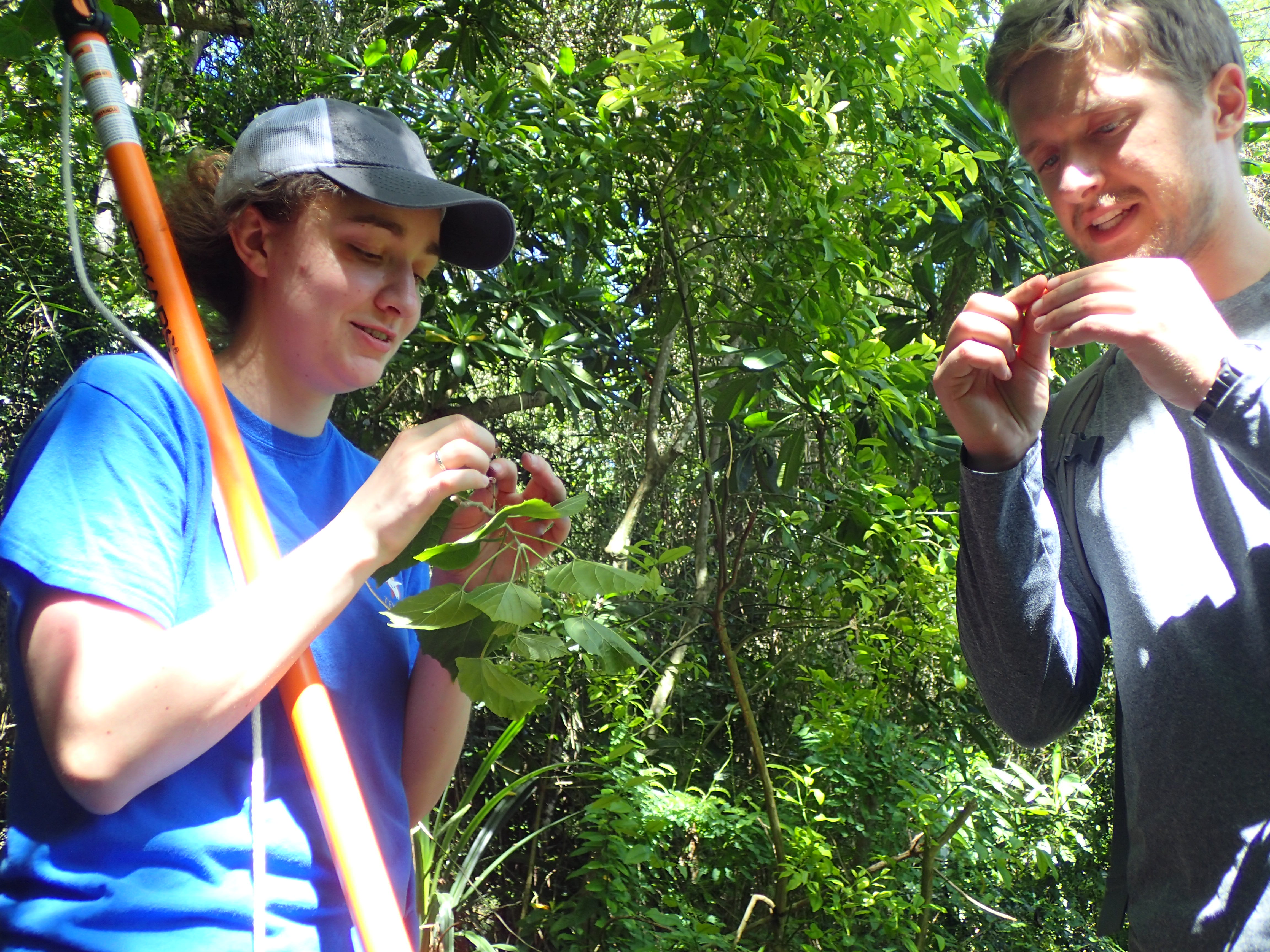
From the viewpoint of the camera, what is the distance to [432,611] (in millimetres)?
849

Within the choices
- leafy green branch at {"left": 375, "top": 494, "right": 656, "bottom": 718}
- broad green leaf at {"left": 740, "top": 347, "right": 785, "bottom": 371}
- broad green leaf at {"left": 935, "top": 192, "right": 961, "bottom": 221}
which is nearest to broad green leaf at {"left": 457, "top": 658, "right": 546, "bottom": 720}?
leafy green branch at {"left": 375, "top": 494, "right": 656, "bottom": 718}

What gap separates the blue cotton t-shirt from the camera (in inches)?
28.8

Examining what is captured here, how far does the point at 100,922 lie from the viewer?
0.72m

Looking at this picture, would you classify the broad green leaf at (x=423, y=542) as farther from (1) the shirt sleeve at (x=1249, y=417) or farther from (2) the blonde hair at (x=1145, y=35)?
(2) the blonde hair at (x=1145, y=35)

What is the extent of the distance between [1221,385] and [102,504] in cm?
98

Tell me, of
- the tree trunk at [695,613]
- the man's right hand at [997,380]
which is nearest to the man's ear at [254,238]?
the man's right hand at [997,380]

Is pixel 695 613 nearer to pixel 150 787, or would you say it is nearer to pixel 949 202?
pixel 949 202

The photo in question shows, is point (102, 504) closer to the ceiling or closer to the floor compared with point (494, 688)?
closer to the ceiling

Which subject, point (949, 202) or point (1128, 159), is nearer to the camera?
point (1128, 159)

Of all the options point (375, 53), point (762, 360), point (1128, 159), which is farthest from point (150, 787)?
point (375, 53)

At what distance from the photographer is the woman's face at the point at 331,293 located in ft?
3.27

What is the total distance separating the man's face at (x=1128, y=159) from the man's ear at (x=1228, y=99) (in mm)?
22

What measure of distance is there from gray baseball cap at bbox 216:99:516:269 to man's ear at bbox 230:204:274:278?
26 millimetres

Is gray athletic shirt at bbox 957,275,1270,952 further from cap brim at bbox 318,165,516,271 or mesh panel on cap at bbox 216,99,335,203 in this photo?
mesh panel on cap at bbox 216,99,335,203
